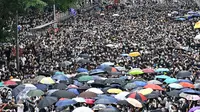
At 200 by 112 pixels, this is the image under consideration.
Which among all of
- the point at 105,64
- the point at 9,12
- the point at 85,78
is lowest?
the point at 85,78

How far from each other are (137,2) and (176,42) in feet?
105

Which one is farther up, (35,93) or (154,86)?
(154,86)

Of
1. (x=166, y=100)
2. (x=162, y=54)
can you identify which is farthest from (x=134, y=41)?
(x=166, y=100)

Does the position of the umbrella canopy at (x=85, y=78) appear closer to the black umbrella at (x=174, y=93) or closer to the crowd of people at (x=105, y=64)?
the crowd of people at (x=105, y=64)

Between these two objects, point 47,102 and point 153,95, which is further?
point 153,95

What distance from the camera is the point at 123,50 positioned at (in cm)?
2745

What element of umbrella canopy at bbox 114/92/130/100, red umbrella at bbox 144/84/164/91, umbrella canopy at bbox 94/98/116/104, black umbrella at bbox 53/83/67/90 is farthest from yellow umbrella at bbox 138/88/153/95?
black umbrella at bbox 53/83/67/90

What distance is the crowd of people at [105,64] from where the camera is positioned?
48.8 feet

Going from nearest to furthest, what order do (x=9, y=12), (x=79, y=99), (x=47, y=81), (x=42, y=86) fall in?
(x=79, y=99)
(x=42, y=86)
(x=47, y=81)
(x=9, y=12)

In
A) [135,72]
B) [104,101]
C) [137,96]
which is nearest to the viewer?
[104,101]

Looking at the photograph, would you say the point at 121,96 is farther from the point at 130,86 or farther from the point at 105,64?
the point at 105,64

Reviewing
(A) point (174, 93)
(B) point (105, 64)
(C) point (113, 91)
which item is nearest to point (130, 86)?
(C) point (113, 91)

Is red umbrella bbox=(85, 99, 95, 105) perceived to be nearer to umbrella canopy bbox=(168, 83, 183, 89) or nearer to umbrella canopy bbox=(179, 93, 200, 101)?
umbrella canopy bbox=(179, 93, 200, 101)

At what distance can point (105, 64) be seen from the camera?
21688 mm
